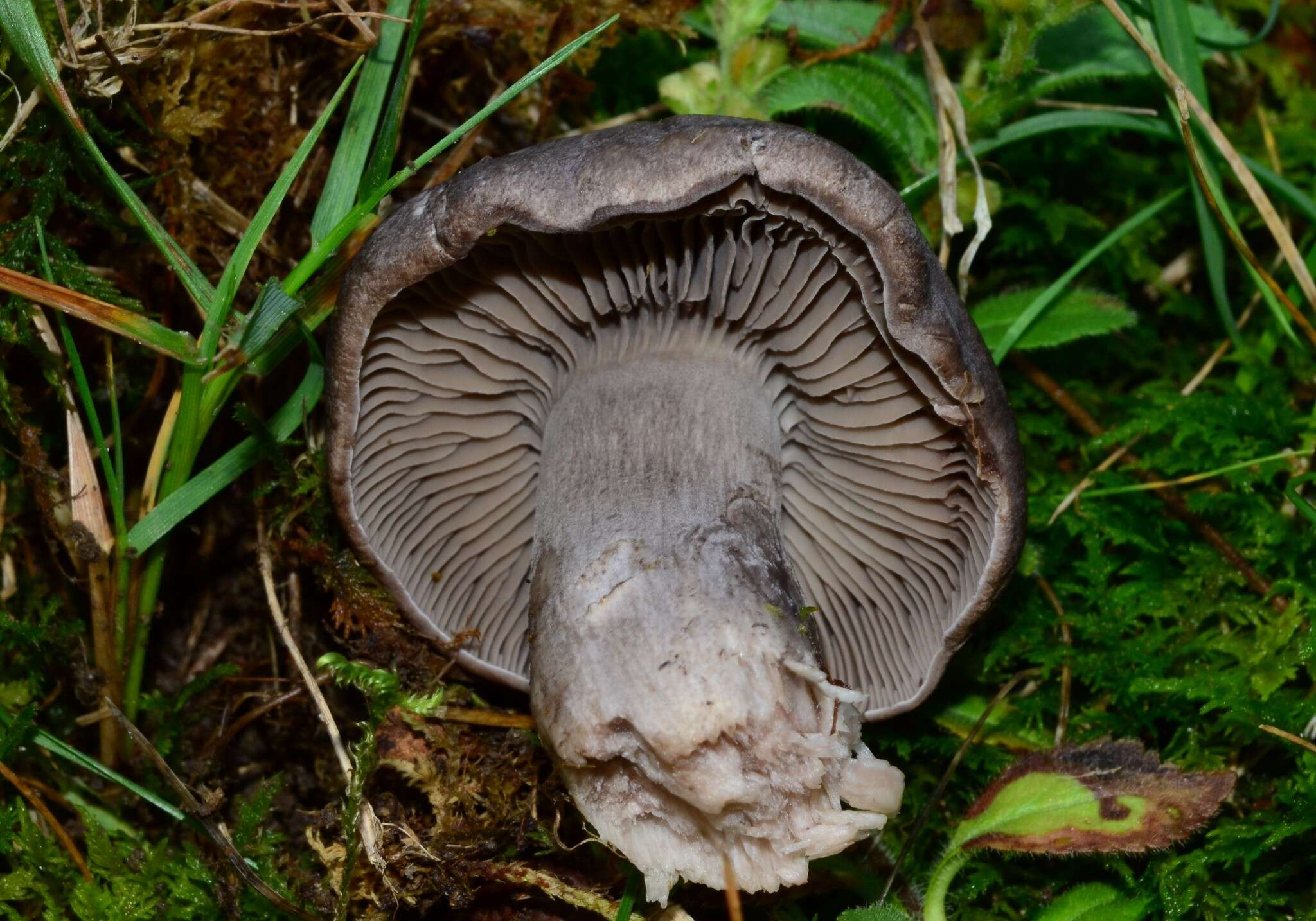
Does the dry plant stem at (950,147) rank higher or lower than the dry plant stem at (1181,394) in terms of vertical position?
higher

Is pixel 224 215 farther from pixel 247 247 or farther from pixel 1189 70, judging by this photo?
pixel 1189 70

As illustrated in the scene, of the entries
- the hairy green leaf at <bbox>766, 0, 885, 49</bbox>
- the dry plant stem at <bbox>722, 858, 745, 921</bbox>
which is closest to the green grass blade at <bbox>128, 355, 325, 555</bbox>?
the dry plant stem at <bbox>722, 858, 745, 921</bbox>

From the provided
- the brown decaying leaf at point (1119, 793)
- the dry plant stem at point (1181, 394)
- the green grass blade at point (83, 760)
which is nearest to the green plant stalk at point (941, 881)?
the brown decaying leaf at point (1119, 793)

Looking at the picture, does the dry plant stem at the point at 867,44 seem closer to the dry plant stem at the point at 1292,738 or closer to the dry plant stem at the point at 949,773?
the dry plant stem at the point at 949,773

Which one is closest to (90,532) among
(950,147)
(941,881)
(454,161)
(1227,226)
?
(454,161)

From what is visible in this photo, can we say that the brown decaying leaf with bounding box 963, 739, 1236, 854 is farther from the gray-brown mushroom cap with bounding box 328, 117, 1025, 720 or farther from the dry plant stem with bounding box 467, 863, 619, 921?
the dry plant stem with bounding box 467, 863, 619, 921

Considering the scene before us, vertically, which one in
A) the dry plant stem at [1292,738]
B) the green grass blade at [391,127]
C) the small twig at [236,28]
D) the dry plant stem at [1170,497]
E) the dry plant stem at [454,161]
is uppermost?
the small twig at [236,28]
